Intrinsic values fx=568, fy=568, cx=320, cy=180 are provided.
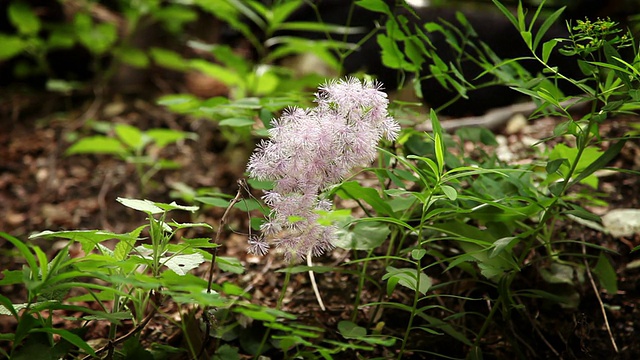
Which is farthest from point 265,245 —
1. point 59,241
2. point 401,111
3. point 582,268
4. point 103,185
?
point 103,185

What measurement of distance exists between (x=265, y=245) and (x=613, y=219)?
4.09 feet

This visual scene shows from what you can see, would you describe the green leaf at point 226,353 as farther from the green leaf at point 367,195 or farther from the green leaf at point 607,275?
the green leaf at point 607,275

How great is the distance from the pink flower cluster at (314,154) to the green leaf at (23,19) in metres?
2.74

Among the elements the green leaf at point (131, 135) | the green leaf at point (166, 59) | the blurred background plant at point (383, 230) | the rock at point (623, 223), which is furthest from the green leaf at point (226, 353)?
the green leaf at point (166, 59)

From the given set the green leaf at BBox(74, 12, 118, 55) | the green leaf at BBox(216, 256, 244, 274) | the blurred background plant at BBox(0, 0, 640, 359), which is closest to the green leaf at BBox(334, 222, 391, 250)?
the blurred background plant at BBox(0, 0, 640, 359)

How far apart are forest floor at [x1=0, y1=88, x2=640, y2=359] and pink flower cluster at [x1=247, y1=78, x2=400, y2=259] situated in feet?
0.47

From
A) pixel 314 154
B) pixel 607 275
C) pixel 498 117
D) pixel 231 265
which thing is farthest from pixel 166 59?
pixel 607 275

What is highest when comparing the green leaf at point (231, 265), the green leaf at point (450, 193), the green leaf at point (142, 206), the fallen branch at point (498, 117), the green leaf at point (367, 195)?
the green leaf at point (450, 193)

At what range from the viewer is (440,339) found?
149 cm

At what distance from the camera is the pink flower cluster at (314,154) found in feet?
3.65

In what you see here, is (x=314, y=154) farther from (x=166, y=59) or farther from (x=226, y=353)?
(x=166, y=59)

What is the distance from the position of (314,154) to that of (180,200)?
1629 mm

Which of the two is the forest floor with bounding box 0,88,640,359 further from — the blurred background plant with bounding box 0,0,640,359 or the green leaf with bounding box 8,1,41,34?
the green leaf with bounding box 8,1,41,34

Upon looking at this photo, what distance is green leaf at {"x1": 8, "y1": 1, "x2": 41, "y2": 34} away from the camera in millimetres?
3270
